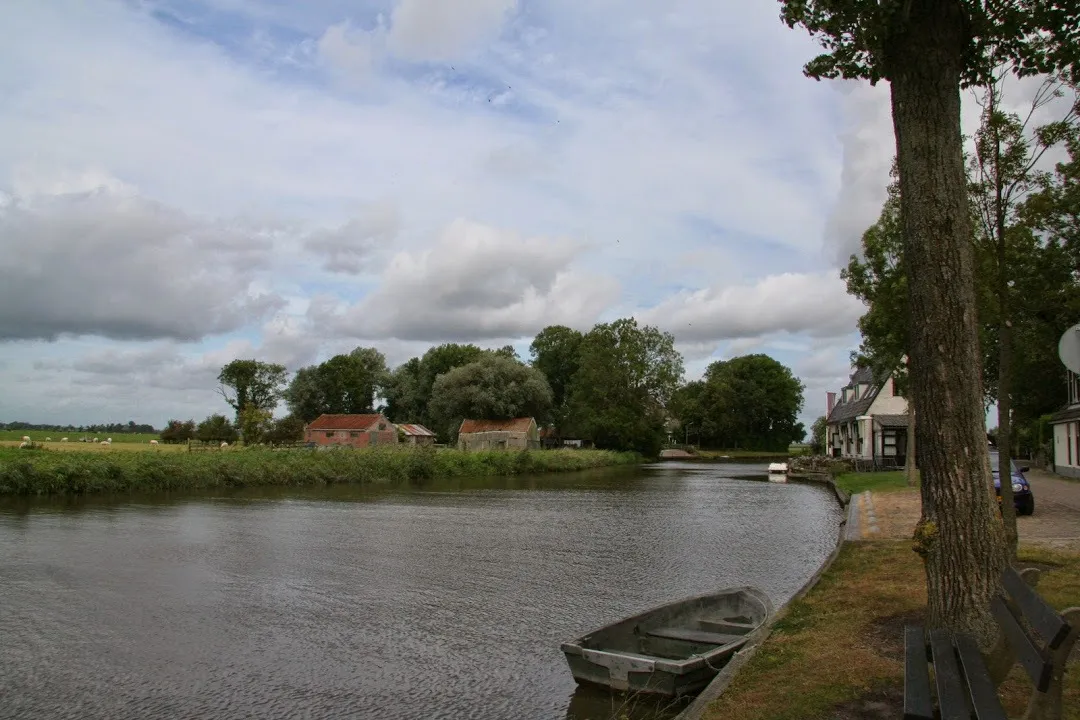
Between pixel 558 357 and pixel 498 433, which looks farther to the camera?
pixel 558 357

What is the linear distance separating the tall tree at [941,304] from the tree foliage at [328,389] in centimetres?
9795

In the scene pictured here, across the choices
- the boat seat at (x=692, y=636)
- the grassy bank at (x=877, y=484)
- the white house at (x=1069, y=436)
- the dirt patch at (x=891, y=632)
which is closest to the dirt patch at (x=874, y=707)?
the dirt patch at (x=891, y=632)

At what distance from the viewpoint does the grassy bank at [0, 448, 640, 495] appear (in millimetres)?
32156

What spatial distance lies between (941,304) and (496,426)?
2937 inches

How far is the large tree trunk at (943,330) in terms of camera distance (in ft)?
20.5

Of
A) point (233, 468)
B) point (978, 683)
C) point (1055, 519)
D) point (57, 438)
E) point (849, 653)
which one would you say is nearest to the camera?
point (978, 683)

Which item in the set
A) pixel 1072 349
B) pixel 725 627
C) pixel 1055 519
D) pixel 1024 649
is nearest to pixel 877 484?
pixel 1055 519

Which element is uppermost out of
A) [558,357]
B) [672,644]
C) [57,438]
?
[558,357]

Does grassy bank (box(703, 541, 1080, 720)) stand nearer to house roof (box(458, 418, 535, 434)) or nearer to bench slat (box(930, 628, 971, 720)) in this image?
bench slat (box(930, 628, 971, 720))

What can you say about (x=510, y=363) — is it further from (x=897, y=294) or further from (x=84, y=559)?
(x=84, y=559)

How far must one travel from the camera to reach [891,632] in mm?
8062

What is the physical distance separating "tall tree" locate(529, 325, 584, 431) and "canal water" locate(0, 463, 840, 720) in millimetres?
65616

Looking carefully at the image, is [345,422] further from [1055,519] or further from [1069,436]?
[1055,519]

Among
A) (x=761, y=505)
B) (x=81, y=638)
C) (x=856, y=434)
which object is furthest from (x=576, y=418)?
(x=81, y=638)
